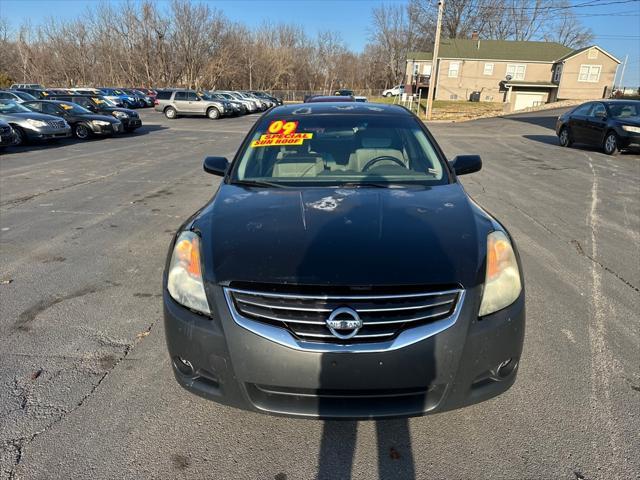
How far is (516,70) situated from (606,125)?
42.7m

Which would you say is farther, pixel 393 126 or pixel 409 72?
pixel 409 72

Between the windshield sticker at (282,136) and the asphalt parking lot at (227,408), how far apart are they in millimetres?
1617

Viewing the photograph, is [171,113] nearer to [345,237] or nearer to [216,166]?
[216,166]

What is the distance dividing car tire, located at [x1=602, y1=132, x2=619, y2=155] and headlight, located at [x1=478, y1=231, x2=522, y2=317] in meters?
13.3

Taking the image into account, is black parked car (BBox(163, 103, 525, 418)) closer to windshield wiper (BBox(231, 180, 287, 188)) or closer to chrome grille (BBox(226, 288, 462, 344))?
chrome grille (BBox(226, 288, 462, 344))

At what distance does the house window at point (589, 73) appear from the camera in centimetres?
4547

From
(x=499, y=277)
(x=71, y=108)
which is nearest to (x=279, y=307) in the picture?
(x=499, y=277)

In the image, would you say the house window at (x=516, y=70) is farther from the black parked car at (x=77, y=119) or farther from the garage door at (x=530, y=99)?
the black parked car at (x=77, y=119)

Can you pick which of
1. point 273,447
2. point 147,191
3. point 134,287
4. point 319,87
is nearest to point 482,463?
point 273,447

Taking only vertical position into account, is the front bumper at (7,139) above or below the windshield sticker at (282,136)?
below

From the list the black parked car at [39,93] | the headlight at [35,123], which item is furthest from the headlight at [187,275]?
the black parked car at [39,93]

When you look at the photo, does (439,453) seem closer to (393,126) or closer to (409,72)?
(393,126)

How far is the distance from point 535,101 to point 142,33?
175 ft

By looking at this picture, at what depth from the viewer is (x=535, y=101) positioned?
48.8 metres
